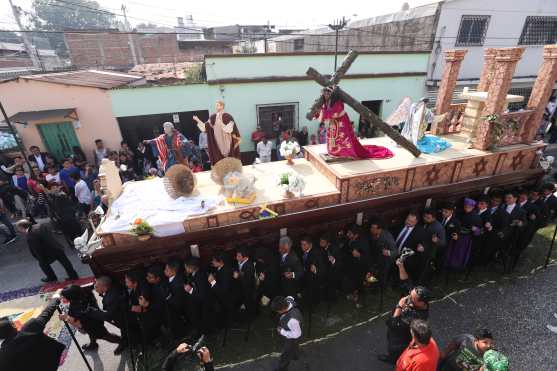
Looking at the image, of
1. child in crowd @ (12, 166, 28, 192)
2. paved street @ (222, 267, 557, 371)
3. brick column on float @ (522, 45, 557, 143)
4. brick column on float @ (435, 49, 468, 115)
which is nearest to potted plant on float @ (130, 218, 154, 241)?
paved street @ (222, 267, 557, 371)

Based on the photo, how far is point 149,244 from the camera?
16.6 ft

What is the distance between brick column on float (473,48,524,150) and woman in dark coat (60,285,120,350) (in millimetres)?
8821

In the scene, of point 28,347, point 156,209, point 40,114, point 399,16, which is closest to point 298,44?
point 399,16

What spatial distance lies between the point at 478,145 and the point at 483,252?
2.58 metres

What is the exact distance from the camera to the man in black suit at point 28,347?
11.6 feet

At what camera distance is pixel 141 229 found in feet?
16.1

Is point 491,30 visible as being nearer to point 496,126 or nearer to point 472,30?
point 472,30

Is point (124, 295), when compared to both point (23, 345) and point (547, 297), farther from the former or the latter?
point (547, 297)

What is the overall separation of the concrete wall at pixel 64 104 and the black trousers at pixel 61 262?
20.6ft

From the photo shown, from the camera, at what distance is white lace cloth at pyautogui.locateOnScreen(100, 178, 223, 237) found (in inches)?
200

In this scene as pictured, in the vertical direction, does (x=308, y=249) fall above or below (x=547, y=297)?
above

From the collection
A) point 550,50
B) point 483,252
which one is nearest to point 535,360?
point 483,252

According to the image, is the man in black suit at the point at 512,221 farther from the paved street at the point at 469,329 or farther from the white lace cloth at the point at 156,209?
the white lace cloth at the point at 156,209

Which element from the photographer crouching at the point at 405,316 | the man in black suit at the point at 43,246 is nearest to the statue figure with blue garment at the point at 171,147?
the man in black suit at the point at 43,246
